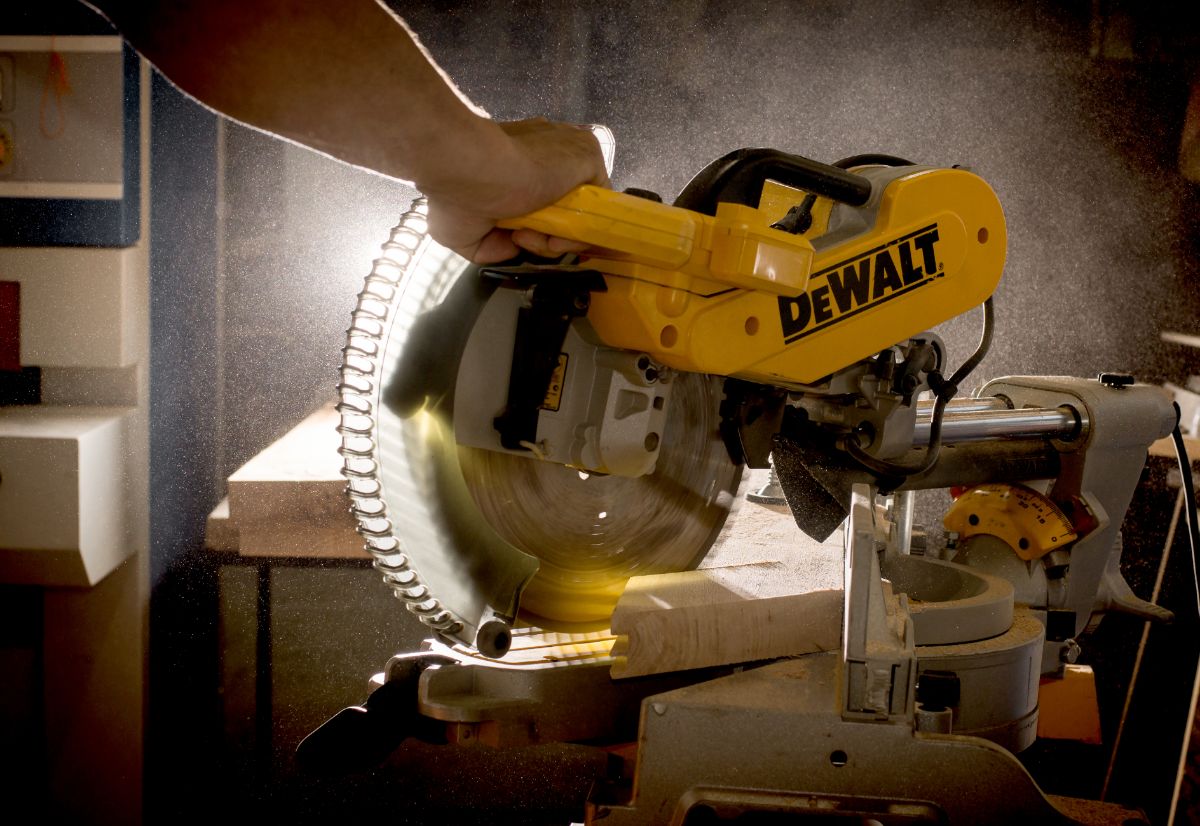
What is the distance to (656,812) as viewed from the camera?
79 centimetres

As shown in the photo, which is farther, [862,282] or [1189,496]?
[1189,496]

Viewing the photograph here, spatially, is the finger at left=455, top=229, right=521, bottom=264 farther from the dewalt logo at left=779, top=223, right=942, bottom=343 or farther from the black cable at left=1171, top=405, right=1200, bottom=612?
the black cable at left=1171, top=405, right=1200, bottom=612

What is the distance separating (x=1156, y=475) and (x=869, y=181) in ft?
4.16

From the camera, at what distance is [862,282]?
1006 mm

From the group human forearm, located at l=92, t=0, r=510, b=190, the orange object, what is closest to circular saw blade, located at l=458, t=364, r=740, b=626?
human forearm, located at l=92, t=0, r=510, b=190

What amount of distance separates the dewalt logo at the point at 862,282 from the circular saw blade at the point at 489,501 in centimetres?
13

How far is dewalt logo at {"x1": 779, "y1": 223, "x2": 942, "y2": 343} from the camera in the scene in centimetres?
97

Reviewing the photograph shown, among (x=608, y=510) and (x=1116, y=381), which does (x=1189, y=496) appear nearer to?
(x=1116, y=381)

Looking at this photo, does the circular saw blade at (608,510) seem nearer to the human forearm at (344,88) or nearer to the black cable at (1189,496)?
the human forearm at (344,88)

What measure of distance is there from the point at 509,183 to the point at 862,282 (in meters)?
0.45

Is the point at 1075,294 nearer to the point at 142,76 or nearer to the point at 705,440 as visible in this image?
the point at 705,440

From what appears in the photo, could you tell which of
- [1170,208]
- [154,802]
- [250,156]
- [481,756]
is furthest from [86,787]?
[1170,208]

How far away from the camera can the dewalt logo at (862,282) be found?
3.18 feet

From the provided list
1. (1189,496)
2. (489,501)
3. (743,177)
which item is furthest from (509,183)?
(1189,496)
